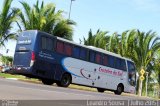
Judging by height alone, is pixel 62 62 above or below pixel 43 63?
above

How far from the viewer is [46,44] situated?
2509 cm

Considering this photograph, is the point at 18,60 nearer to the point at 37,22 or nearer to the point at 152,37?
the point at 37,22

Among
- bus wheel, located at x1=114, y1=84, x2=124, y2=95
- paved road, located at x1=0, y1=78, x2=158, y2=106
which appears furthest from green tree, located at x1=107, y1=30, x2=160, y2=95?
paved road, located at x1=0, y1=78, x2=158, y2=106

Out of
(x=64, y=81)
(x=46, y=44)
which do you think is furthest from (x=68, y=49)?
(x=64, y=81)

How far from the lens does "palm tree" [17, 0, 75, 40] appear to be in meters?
36.9

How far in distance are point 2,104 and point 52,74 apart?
16.9m

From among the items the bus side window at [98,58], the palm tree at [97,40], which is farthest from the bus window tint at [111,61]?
the palm tree at [97,40]

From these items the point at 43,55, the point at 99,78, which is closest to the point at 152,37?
the point at 99,78

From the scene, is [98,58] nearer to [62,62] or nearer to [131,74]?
[62,62]

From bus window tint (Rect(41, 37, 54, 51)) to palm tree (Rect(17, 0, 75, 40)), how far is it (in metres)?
11.5

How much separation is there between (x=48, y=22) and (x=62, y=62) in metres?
11.7

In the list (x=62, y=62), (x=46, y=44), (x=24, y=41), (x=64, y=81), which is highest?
(x=24, y=41)

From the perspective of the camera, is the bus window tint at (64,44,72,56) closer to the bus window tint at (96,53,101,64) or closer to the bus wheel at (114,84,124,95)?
the bus window tint at (96,53,101,64)

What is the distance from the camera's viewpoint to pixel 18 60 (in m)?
25.5
